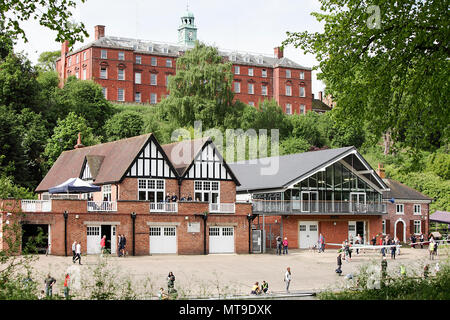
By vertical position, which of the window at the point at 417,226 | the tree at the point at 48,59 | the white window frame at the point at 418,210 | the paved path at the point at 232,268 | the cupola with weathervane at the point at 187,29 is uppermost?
the cupola with weathervane at the point at 187,29

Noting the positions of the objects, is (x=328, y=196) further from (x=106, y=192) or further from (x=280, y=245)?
(x=106, y=192)

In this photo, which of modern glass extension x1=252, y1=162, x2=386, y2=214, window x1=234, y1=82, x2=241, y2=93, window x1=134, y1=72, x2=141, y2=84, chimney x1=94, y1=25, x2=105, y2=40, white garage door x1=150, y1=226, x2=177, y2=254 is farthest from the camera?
window x1=234, y1=82, x2=241, y2=93

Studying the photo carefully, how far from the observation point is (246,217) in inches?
1718

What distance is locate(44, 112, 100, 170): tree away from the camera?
2351 inches

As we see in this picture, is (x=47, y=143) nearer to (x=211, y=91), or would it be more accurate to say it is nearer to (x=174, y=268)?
(x=211, y=91)

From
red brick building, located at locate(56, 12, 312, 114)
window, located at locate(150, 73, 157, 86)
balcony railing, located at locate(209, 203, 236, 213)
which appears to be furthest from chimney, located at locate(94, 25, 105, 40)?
balcony railing, located at locate(209, 203, 236, 213)

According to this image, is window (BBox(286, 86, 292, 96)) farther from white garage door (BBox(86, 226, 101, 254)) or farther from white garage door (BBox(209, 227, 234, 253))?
white garage door (BBox(86, 226, 101, 254))

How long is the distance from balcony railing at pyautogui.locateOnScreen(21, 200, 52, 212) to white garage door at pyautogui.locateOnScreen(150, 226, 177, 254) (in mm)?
6375

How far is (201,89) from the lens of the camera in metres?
70.4

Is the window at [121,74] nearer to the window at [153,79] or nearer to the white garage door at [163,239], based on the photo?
the window at [153,79]

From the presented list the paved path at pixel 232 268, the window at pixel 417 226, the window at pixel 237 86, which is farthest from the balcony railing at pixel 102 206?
the window at pixel 237 86

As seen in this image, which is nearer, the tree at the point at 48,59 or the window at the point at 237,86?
the window at the point at 237,86

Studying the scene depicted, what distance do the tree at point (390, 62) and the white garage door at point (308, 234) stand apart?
82.3 feet

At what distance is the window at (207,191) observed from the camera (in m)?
44.1
